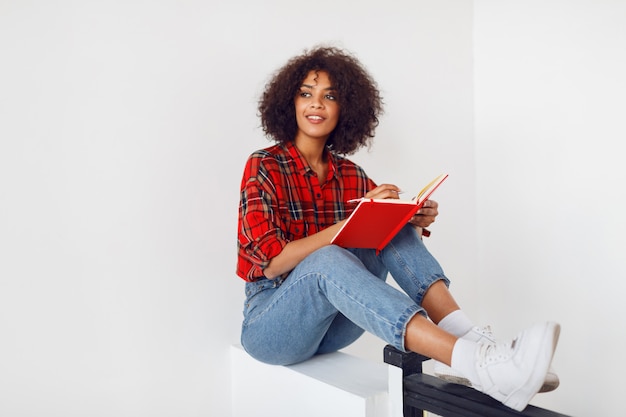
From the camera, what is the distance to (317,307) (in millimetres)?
1474

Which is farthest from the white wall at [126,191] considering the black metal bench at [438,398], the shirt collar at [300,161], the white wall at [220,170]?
the black metal bench at [438,398]

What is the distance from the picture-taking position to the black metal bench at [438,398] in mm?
1175

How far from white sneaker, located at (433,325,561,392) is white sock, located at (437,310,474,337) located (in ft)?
0.06

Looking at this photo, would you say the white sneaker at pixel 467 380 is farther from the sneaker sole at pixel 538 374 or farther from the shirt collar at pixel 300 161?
the shirt collar at pixel 300 161

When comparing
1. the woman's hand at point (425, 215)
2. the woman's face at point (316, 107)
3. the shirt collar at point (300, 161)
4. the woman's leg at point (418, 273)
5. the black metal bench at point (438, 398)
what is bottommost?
the black metal bench at point (438, 398)

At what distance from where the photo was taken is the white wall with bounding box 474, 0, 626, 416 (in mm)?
2375

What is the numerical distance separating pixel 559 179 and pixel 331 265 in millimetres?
1589

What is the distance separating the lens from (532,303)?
2.72 meters

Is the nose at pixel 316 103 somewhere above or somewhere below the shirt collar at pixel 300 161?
above

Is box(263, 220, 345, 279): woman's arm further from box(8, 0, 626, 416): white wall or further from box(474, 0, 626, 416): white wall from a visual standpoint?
box(474, 0, 626, 416): white wall

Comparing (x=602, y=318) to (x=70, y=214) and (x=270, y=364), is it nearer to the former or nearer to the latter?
(x=270, y=364)

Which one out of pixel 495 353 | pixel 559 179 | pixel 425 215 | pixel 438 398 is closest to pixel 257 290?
pixel 425 215

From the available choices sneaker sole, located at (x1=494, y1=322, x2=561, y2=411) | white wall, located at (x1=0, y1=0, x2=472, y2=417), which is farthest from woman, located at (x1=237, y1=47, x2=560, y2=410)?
white wall, located at (x1=0, y1=0, x2=472, y2=417)

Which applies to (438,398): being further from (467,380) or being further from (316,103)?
(316,103)
